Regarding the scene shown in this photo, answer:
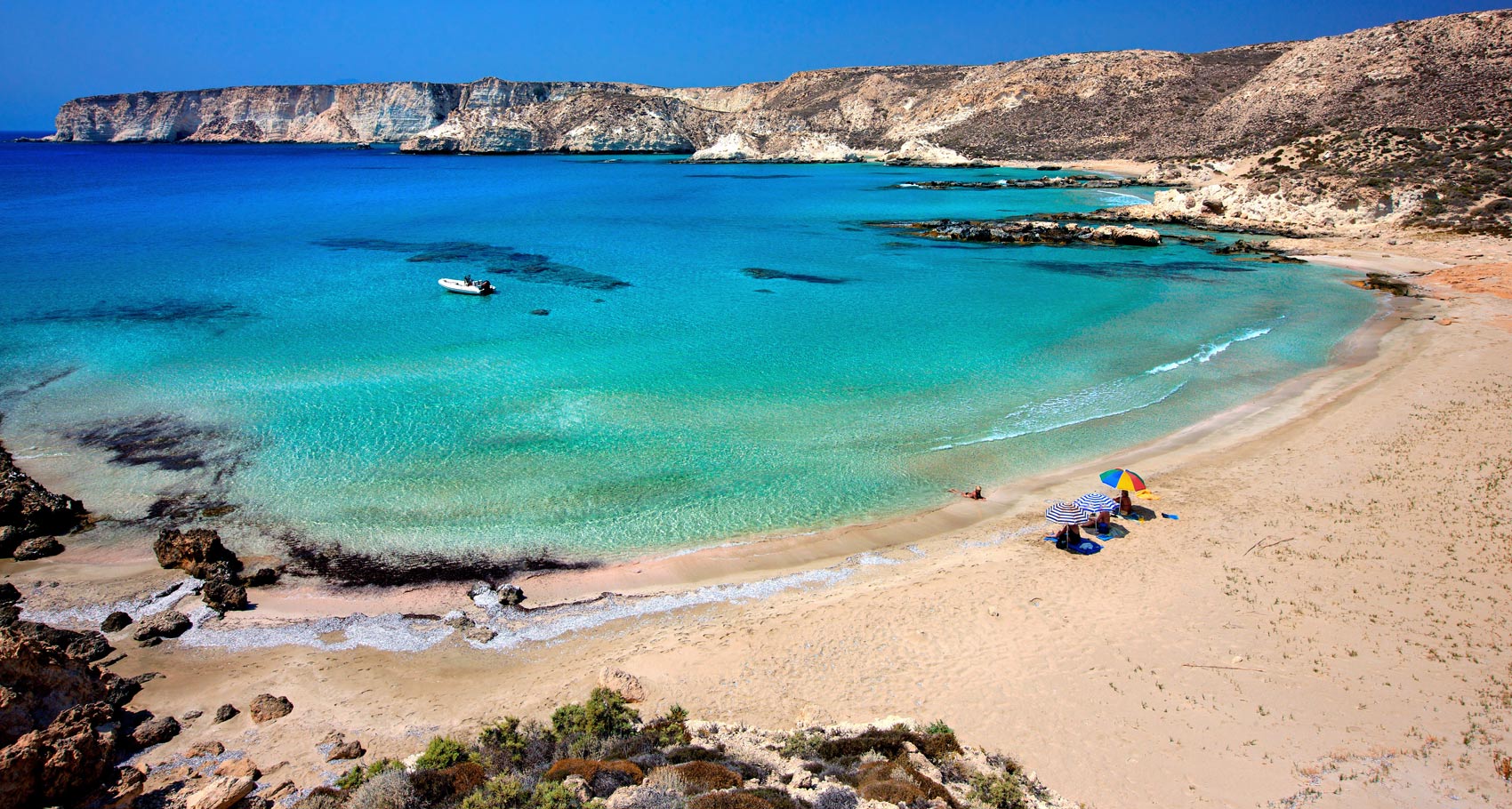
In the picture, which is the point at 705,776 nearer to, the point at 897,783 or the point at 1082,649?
the point at 897,783

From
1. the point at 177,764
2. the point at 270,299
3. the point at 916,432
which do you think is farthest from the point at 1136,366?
the point at 270,299

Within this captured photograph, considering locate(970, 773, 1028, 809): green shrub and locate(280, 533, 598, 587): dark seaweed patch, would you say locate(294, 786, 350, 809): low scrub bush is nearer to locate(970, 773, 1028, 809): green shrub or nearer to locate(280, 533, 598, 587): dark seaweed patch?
locate(280, 533, 598, 587): dark seaweed patch

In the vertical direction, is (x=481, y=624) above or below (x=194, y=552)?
below

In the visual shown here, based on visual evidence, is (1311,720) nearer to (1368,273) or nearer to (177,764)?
(177,764)

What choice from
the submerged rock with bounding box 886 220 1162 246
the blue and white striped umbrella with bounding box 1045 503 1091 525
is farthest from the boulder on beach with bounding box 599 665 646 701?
the submerged rock with bounding box 886 220 1162 246

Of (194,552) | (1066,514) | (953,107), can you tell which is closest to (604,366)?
(194,552)
